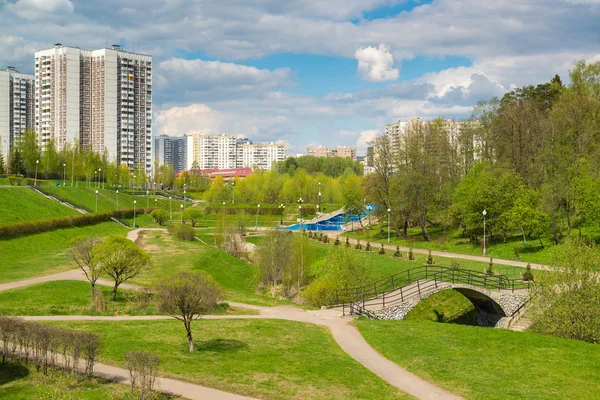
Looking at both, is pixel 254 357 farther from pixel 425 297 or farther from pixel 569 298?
pixel 569 298

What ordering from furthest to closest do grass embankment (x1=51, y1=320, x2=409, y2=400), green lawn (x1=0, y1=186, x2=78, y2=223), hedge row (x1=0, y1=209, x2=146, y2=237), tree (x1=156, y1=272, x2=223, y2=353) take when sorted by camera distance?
green lawn (x1=0, y1=186, x2=78, y2=223) < hedge row (x1=0, y1=209, x2=146, y2=237) < tree (x1=156, y1=272, x2=223, y2=353) < grass embankment (x1=51, y1=320, x2=409, y2=400)

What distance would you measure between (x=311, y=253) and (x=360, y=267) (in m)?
9.49

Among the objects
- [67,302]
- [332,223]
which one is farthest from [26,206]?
[332,223]

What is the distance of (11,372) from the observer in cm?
1556

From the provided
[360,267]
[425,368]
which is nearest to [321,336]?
[425,368]

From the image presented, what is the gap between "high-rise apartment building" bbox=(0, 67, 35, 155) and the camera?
446ft

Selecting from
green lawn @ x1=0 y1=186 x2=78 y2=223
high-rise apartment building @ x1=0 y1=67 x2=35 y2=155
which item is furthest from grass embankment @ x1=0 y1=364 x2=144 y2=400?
high-rise apartment building @ x1=0 y1=67 x2=35 y2=155

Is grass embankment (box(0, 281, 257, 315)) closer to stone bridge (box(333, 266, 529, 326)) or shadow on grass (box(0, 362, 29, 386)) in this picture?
stone bridge (box(333, 266, 529, 326))

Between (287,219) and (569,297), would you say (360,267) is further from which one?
(287,219)

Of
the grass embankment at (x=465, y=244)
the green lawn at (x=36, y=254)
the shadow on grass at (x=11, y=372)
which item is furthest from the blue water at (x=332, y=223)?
the shadow on grass at (x=11, y=372)

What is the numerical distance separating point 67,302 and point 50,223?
2850cm

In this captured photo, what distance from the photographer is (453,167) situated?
239 ft

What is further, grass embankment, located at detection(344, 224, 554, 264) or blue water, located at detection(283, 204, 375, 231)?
blue water, located at detection(283, 204, 375, 231)

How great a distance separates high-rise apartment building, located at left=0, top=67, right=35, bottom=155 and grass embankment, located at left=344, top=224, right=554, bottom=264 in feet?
349
